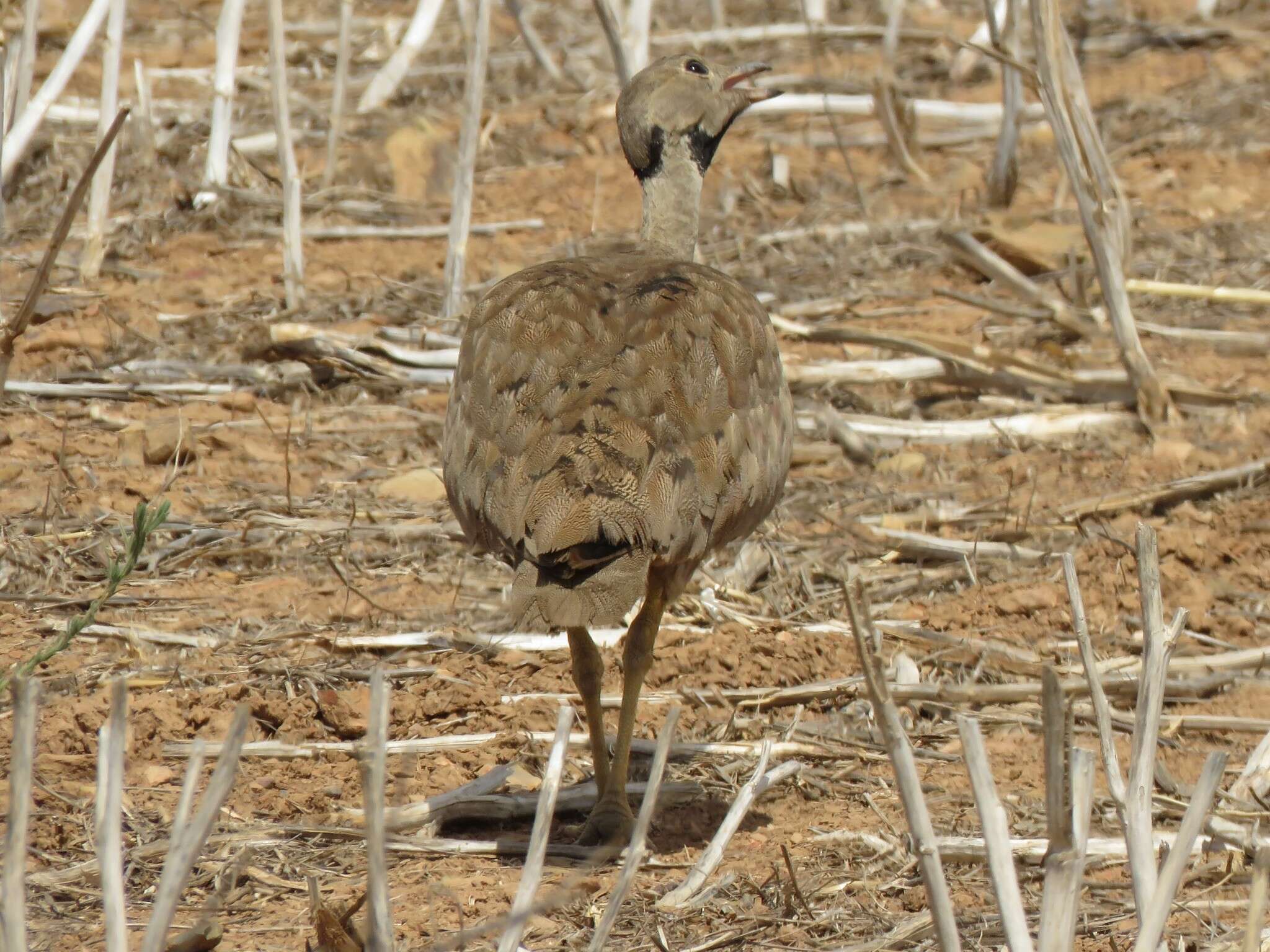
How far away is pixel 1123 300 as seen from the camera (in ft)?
22.9

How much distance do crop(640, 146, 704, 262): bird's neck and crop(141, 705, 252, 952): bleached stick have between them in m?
3.47

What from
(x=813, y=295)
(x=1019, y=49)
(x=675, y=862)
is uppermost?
(x=1019, y=49)

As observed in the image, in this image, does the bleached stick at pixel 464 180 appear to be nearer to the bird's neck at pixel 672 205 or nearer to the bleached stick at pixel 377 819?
the bird's neck at pixel 672 205

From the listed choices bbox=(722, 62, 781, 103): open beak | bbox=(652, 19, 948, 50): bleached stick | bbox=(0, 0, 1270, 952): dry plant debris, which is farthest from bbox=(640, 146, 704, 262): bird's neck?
bbox=(652, 19, 948, 50): bleached stick

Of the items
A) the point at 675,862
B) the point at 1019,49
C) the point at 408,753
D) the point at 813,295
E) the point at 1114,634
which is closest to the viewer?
the point at 675,862

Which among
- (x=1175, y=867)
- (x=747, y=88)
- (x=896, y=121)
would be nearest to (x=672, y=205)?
(x=747, y=88)

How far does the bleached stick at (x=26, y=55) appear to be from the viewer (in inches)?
260

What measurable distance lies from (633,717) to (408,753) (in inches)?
24.7

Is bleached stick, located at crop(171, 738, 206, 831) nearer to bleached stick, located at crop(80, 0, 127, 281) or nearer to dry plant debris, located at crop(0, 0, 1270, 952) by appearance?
dry plant debris, located at crop(0, 0, 1270, 952)

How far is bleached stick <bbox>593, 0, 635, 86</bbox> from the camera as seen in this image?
7.33m

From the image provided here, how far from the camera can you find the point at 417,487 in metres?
6.59

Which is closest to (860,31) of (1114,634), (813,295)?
(813,295)

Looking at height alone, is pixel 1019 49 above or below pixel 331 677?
above

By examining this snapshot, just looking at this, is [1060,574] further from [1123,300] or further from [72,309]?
[72,309]
